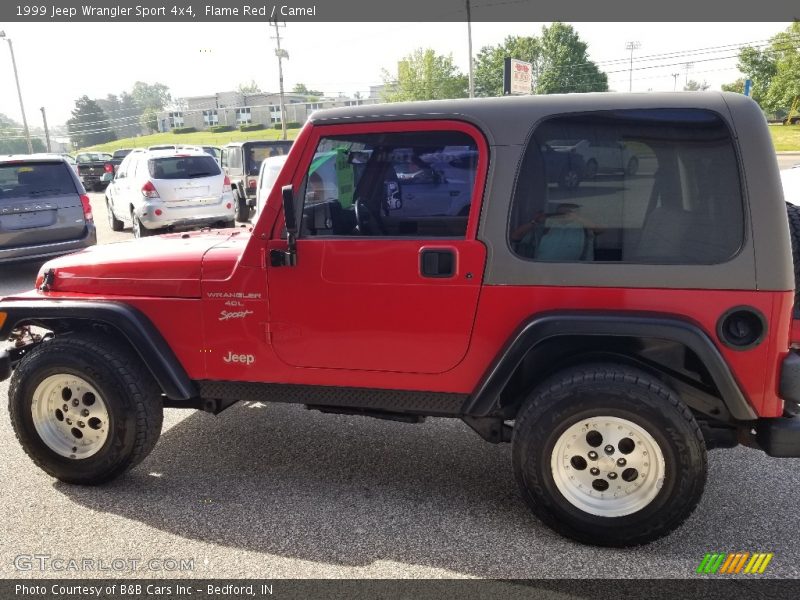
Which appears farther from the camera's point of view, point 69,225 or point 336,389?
point 69,225

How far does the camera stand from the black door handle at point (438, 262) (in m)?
2.94

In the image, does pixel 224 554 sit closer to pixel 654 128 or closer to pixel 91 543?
pixel 91 543

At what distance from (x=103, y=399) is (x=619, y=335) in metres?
2.66

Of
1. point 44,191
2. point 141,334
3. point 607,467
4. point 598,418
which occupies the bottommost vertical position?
point 607,467

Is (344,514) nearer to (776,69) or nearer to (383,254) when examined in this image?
(383,254)

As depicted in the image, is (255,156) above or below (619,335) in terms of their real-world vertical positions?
above

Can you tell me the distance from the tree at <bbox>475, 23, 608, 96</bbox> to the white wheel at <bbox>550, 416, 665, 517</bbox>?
7141cm

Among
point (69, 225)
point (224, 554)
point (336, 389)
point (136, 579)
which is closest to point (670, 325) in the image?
point (336, 389)

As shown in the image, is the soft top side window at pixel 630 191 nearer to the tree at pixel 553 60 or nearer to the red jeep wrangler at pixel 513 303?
the red jeep wrangler at pixel 513 303

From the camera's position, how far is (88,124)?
12788cm

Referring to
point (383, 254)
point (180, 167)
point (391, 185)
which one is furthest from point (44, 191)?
point (383, 254)

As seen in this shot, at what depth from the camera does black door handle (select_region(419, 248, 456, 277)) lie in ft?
9.64

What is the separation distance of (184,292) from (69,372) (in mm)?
778

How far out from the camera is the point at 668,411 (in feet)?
8.97
